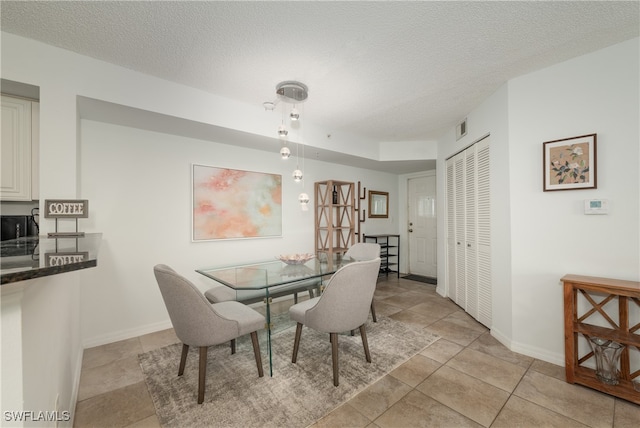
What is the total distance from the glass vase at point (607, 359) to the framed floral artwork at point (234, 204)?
331 centimetres

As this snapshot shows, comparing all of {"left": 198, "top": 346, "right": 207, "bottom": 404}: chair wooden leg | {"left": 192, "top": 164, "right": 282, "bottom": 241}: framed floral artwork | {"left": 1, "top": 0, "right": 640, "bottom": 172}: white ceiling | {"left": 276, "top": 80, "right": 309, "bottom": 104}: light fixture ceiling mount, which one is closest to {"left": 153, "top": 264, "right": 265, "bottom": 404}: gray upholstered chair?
{"left": 198, "top": 346, "right": 207, "bottom": 404}: chair wooden leg

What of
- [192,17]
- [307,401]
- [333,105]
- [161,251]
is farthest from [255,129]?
[307,401]

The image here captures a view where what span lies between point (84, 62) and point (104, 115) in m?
0.46

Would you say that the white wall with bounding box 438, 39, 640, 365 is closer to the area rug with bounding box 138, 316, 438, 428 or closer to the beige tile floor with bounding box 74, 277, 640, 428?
the beige tile floor with bounding box 74, 277, 640, 428

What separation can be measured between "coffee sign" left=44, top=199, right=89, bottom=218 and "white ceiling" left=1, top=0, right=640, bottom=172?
1.16m

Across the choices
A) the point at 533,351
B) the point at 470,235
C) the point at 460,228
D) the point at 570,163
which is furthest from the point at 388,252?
the point at 570,163

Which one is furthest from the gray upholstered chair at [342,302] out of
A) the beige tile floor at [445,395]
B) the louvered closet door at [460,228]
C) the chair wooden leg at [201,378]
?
the louvered closet door at [460,228]

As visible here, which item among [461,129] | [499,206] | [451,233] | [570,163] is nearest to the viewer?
[570,163]

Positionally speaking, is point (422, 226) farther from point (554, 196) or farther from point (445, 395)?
point (445, 395)

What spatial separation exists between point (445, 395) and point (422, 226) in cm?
393

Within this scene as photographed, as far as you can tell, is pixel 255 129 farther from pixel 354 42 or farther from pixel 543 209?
pixel 543 209

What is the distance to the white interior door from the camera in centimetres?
521

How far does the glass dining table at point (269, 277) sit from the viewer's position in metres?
2.05

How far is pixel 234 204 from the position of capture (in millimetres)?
3379
